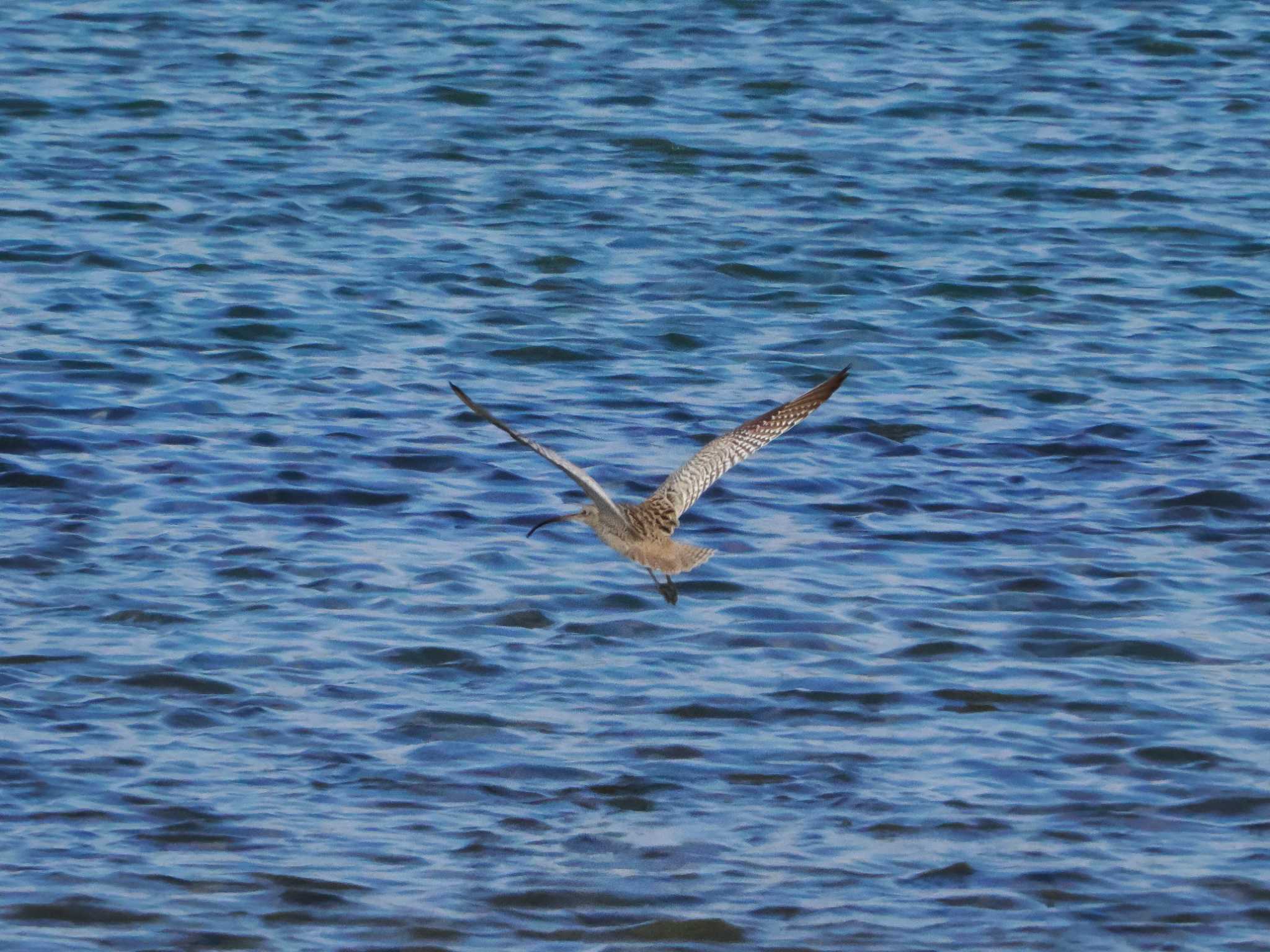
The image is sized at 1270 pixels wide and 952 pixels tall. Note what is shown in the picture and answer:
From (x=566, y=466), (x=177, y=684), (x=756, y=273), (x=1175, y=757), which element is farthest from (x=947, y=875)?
(x=756, y=273)

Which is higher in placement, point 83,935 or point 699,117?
point 699,117

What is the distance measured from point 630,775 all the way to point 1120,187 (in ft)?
31.5

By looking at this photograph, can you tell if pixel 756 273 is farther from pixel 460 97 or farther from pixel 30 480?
pixel 30 480

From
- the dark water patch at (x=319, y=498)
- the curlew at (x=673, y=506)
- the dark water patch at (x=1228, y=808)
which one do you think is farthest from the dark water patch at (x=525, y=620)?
the dark water patch at (x=1228, y=808)

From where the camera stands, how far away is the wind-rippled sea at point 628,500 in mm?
7645

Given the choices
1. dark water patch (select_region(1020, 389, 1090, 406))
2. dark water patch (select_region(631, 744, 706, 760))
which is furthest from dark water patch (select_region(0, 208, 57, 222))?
dark water patch (select_region(631, 744, 706, 760))

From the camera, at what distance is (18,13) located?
20.9m

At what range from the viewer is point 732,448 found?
8.90 m

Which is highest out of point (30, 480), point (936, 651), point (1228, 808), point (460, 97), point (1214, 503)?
point (460, 97)

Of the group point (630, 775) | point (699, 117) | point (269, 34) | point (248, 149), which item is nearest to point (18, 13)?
point (269, 34)

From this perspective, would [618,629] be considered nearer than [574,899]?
No

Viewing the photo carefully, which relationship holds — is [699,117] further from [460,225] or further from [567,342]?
[567,342]

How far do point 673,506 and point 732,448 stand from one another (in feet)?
2.13

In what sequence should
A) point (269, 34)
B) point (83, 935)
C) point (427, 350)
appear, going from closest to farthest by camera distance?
point (83, 935)
point (427, 350)
point (269, 34)
